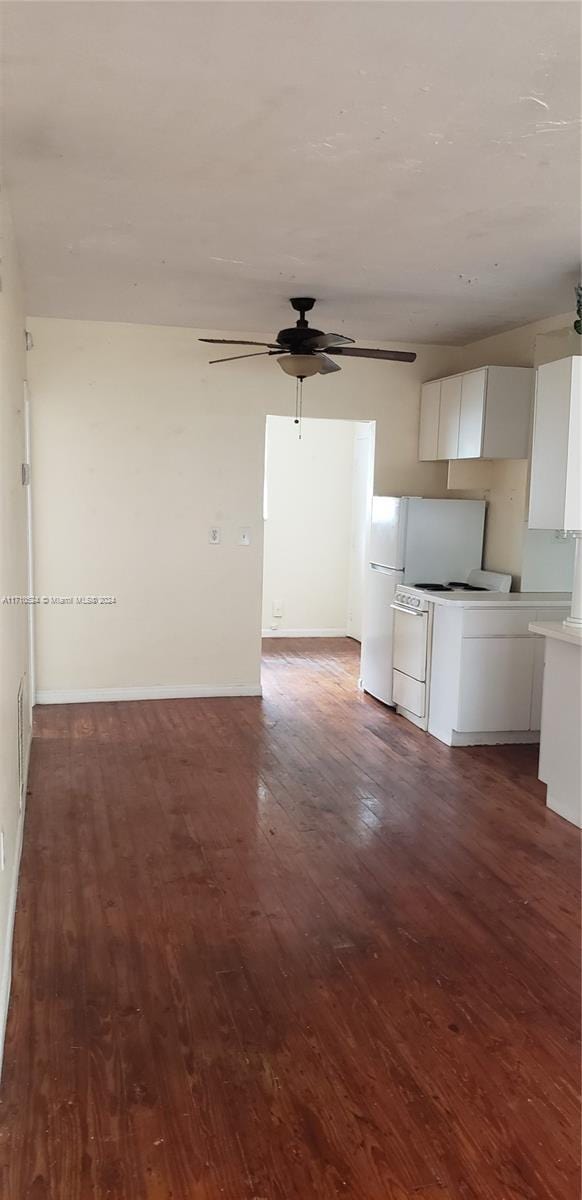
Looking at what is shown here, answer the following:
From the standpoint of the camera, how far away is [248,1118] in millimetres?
2066

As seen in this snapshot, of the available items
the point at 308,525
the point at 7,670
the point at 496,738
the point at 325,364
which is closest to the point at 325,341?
the point at 325,364

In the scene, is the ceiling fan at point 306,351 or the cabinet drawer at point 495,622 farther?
the cabinet drawer at point 495,622

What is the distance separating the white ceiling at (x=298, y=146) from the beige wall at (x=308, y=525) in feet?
12.9

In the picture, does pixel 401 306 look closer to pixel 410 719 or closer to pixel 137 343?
pixel 137 343

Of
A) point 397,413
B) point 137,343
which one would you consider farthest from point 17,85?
point 397,413

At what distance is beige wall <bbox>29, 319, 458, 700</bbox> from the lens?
229 inches

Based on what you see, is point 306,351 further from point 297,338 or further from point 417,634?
point 417,634

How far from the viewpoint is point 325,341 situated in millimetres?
4395

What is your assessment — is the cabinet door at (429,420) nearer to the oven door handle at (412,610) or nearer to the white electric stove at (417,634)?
the white electric stove at (417,634)

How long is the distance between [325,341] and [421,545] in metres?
1.98

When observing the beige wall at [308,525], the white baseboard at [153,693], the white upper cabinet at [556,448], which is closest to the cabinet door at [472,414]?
the white upper cabinet at [556,448]

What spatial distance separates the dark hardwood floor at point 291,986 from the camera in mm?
1951

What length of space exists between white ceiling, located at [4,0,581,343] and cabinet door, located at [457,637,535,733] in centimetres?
201

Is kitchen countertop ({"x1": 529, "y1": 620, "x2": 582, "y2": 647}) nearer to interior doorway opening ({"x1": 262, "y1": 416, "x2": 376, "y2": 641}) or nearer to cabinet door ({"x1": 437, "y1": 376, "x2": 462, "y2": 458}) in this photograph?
cabinet door ({"x1": 437, "y1": 376, "x2": 462, "y2": 458})
